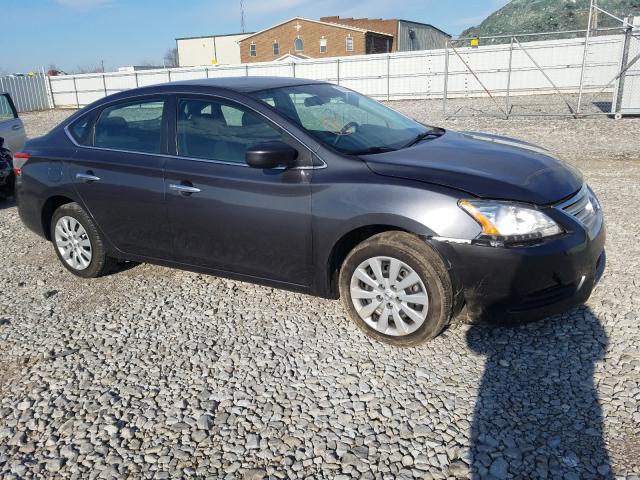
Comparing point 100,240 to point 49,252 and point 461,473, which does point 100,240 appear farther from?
point 461,473

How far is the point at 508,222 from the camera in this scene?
3111mm

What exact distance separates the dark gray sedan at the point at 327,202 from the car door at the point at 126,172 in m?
0.01

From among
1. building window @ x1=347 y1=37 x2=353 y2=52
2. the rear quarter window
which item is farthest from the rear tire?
building window @ x1=347 y1=37 x2=353 y2=52

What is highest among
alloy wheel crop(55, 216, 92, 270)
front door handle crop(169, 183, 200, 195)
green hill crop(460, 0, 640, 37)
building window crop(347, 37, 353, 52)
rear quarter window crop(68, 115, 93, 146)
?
green hill crop(460, 0, 640, 37)

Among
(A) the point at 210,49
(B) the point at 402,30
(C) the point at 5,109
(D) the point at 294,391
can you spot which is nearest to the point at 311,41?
(B) the point at 402,30

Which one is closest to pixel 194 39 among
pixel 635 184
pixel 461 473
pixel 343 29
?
pixel 343 29

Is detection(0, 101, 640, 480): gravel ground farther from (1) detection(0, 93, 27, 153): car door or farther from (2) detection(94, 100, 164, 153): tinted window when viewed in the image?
(1) detection(0, 93, 27, 153): car door

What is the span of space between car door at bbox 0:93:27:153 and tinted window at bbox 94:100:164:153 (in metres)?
6.45

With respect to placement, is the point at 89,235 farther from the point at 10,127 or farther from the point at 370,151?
the point at 10,127

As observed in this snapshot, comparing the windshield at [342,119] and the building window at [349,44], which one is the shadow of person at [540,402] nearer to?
the windshield at [342,119]

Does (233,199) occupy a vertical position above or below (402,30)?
below

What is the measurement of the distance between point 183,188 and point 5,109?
28.7 feet

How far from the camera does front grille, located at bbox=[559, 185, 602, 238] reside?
337 centimetres

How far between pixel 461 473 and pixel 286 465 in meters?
0.81
